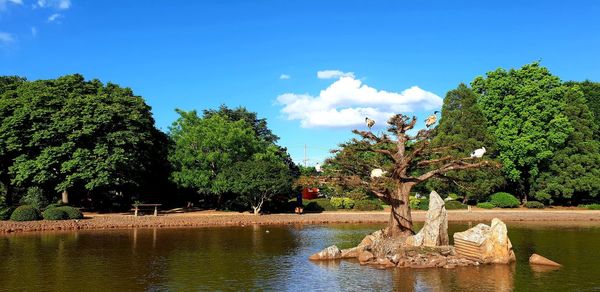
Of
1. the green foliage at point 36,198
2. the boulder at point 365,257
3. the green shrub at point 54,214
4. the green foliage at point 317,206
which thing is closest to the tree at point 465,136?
the green foliage at point 317,206

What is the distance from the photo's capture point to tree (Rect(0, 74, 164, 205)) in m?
41.7

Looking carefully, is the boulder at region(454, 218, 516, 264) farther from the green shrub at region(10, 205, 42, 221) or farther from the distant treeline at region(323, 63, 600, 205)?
the green shrub at region(10, 205, 42, 221)

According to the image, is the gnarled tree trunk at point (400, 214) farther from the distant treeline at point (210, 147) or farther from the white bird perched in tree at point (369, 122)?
the distant treeline at point (210, 147)

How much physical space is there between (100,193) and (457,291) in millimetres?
44047

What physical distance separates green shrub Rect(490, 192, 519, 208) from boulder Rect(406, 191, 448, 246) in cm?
3425

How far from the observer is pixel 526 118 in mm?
54375

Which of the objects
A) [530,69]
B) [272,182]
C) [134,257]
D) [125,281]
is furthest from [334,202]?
[125,281]

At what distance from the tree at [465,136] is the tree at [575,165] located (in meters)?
5.63

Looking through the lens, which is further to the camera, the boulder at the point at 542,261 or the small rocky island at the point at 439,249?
the small rocky island at the point at 439,249

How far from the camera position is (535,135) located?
174ft

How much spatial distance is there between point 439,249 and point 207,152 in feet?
107

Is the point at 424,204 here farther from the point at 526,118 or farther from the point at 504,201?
the point at 526,118

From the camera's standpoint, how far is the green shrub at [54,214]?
125 feet

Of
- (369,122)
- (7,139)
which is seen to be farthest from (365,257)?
(7,139)
